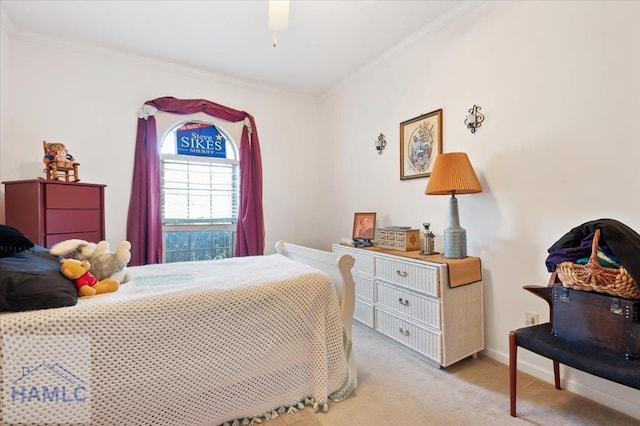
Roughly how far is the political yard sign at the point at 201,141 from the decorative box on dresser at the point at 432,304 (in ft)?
7.71

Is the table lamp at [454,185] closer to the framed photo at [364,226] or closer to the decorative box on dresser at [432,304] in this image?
the decorative box on dresser at [432,304]

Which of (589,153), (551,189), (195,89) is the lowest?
(551,189)

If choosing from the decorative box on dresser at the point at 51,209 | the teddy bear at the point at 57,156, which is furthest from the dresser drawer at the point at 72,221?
the teddy bear at the point at 57,156

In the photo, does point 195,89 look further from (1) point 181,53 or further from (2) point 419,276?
(2) point 419,276

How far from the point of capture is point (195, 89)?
331cm

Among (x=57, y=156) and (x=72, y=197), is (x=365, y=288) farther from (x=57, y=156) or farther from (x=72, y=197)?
(x=57, y=156)

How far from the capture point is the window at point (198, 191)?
3.28 m

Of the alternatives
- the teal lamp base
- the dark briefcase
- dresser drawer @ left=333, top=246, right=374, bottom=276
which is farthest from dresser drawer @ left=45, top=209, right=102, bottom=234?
the dark briefcase

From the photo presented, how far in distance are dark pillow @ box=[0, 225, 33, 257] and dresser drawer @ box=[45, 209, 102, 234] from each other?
0.97m

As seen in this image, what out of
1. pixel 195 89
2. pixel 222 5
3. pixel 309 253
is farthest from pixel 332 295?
pixel 195 89

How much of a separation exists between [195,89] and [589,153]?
3.56 m

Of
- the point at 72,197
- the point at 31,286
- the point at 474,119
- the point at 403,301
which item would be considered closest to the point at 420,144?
the point at 474,119

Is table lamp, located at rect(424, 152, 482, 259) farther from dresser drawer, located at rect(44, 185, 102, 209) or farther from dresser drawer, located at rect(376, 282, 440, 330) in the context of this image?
dresser drawer, located at rect(44, 185, 102, 209)

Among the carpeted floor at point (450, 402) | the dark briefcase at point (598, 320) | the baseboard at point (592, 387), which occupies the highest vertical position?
the dark briefcase at point (598, 320)
